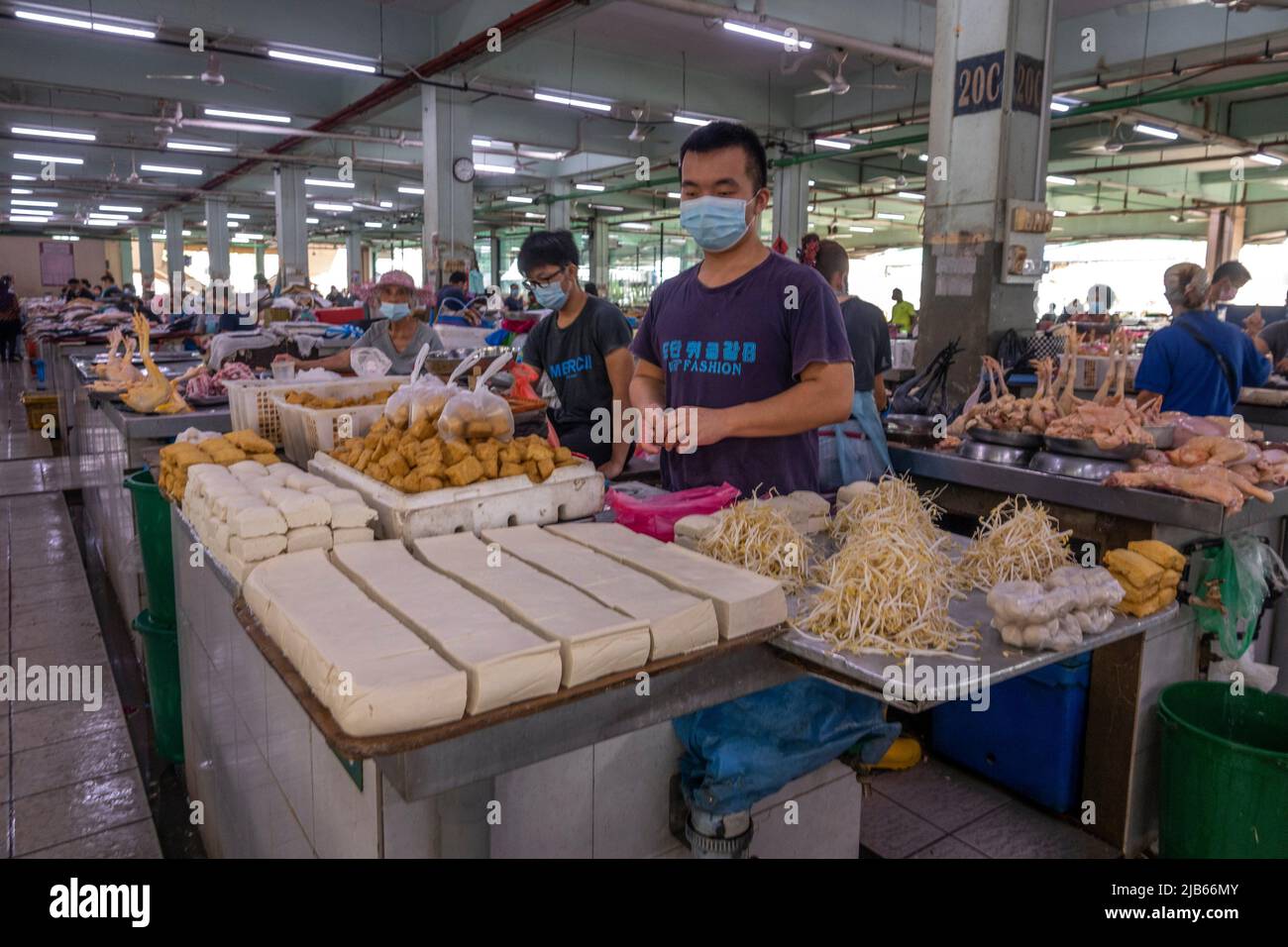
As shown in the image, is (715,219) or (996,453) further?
(996,453)

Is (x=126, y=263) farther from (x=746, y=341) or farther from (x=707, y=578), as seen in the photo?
(x=707, y=578)

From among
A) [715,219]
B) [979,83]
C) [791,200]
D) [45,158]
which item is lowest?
[715,219]

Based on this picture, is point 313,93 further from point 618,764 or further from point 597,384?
point 618,764

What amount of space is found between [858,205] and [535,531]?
79.4 ft

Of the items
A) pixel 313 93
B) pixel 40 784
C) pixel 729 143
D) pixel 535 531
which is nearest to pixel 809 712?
pixel 535 531

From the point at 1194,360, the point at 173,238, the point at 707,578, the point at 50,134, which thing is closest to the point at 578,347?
the point at 707,578

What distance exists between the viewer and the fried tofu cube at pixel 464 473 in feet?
7.50

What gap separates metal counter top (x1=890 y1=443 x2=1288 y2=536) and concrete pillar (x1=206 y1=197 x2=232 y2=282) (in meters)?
24.7

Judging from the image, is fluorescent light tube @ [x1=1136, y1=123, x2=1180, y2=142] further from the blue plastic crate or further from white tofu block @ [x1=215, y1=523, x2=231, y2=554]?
white tofu block @ [x1=215, y1=523, x2=231, y2=554]

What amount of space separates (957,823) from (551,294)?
2.56 m

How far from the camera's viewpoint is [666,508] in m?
2.36

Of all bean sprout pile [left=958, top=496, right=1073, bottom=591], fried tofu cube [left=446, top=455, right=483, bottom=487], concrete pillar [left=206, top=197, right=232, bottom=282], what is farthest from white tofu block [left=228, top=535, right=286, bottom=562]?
concrete pillar [left=206, top=197, right=232, bottom=282]

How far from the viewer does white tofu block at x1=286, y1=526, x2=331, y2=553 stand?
2.10 m

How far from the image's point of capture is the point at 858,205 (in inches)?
966
